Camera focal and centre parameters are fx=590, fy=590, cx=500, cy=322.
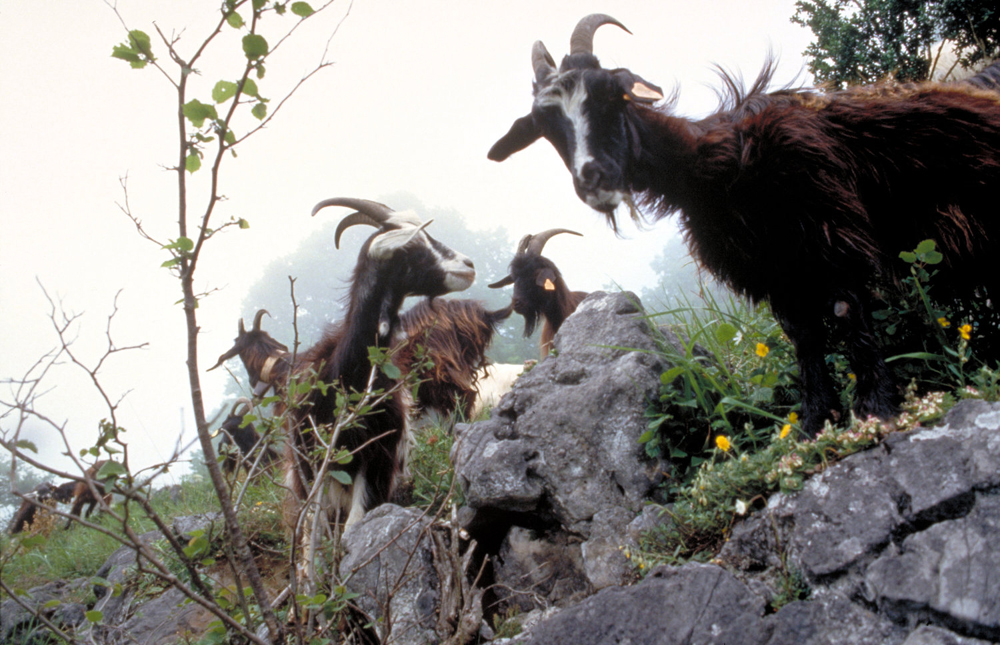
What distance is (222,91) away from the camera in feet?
4.72

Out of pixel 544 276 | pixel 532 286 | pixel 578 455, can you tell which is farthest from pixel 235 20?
pixel 532 286

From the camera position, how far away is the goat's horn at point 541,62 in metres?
3.19

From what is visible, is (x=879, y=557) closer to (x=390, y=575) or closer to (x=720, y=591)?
(x=720, y=591)

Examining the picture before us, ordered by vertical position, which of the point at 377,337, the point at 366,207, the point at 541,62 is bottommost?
the point at 377,337

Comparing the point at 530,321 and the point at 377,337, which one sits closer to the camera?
the point at 377,337

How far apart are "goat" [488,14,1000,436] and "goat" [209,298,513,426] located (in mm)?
2692

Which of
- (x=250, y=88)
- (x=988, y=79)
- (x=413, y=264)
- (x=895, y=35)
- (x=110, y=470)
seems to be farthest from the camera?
(x=895, y=35)

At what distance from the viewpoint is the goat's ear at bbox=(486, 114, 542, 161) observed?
3318 mm

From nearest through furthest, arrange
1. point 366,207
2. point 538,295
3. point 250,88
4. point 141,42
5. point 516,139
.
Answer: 1. point 141,42
2. point 250,88
3. point 516,139
4. point 366,207
5. point 538,295

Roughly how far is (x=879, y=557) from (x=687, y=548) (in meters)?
0.69

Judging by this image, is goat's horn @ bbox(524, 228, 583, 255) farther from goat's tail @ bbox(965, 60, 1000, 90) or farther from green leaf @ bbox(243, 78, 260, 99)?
green leaf @ bbox(243, 78, 260, 99)

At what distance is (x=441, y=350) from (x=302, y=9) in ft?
14.7

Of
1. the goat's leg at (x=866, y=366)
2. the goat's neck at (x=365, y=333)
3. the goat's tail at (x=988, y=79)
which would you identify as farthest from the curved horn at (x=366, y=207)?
the goat's tail at (x=988, y=79)

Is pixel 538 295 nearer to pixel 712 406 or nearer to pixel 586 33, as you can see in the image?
pixel 586 33
